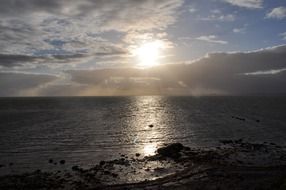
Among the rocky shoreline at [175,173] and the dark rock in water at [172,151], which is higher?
the dark rock in water at [172,151]

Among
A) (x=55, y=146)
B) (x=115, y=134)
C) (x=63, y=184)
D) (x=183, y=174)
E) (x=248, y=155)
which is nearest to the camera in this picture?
(x=63, y=184)

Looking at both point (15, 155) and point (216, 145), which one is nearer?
point (15, 155)

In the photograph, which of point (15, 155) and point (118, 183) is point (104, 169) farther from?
point (15, 155)

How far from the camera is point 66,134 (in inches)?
2623

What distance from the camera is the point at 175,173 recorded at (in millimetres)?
35719

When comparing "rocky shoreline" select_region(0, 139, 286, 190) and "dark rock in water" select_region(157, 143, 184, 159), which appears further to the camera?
"dark rock in water" select_region(157, 143, 184, 159)

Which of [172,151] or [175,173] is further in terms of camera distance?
[172,151]

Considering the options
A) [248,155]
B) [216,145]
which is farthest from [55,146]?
[248,155]

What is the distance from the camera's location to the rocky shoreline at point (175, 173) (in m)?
31.2

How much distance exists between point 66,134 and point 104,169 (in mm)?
31557

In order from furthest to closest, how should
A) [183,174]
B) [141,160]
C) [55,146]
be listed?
[55,146], [141,160], [183,174]

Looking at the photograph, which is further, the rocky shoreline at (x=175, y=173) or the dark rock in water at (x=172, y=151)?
the dark rock in water at (x=172, y=151)

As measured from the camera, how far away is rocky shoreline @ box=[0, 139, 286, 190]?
102ft

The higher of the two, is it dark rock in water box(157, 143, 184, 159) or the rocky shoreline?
dark rock in water box(157, 143, 184, 159)
